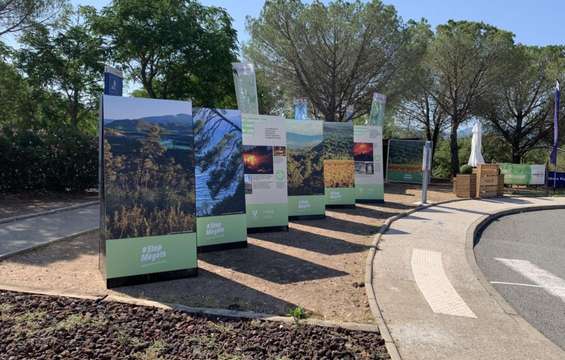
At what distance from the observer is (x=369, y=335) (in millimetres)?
3756

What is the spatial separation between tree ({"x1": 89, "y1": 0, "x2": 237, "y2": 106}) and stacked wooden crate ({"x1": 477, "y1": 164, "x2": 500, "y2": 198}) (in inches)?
464

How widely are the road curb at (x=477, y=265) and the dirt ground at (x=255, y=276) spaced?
4.92 ft

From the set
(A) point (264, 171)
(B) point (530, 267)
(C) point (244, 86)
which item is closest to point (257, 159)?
(A) point (264, 171)

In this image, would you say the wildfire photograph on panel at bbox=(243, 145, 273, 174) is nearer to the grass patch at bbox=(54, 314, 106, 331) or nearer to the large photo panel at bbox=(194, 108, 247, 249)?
the large photo panel at bbox=(194, 108, 247, 249)

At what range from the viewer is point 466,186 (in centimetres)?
1627

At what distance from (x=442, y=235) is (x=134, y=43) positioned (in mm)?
15740

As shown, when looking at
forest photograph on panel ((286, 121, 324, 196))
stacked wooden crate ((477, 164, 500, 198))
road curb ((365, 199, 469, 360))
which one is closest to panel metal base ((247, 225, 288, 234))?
forest photograph on panel ((286, 121, 324, 196))

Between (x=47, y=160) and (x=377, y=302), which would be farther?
(x=47, y=160)

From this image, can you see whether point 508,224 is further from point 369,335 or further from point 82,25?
point 82,25

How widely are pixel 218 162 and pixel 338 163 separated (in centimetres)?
561

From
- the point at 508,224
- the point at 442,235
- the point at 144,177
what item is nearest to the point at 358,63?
the point at 508,224

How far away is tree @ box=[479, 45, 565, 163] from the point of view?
26.0 meters

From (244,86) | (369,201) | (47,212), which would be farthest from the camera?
(369,201)

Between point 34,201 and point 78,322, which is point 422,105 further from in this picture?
point 78,322
